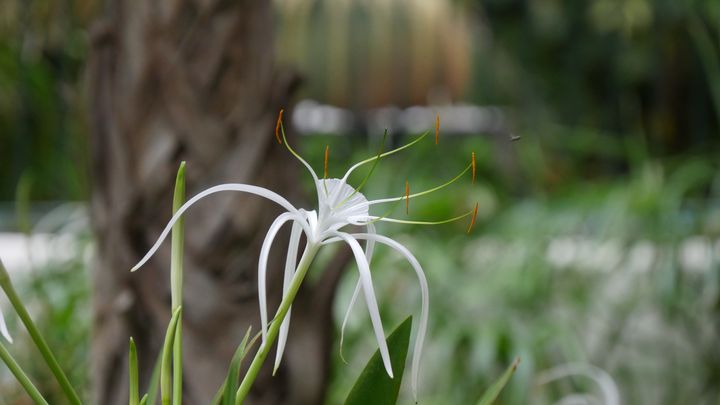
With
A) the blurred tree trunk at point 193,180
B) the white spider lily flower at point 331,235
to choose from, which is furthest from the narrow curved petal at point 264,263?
the blurred tree trunk at point 193,180

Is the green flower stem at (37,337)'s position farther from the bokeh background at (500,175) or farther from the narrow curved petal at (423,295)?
the bokeh background at (500,175)

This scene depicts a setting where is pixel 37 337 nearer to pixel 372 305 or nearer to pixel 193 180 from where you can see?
pixel 372 305

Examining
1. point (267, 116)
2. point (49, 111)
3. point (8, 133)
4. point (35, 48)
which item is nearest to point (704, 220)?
point (267, 116)

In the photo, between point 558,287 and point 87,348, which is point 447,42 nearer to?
point 558,287

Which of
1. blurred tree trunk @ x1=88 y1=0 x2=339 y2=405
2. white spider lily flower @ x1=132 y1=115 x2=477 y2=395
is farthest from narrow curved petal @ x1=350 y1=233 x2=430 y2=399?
blurred tree trunk @ x1=88 y1=0 x2=339 y2=405

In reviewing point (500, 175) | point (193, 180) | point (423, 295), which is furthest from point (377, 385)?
point (500, 175)
